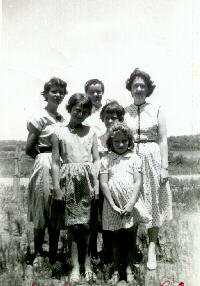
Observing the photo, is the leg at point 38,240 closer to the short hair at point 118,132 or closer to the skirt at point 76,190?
the skirt at point 76,190

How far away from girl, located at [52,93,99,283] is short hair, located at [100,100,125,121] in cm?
27

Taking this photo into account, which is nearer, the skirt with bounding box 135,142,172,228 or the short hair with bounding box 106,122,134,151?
the short hair with bounding box 106,122,134,151

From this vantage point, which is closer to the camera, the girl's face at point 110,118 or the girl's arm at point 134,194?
the girl's arm at point 134,194

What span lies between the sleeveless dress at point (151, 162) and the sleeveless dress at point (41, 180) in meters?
0.77

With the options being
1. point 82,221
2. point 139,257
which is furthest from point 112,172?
point 139,257

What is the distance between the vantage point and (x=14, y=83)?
10.1 ft

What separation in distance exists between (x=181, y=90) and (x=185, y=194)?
118 cm

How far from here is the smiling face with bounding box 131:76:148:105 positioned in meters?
3.01

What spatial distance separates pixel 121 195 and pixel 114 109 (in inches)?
31.9

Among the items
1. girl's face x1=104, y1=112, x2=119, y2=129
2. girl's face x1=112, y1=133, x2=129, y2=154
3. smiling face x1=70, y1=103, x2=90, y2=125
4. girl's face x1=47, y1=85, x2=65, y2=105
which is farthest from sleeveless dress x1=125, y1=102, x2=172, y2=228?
girl's face x1=47, y1=85, x2=65, y2=105

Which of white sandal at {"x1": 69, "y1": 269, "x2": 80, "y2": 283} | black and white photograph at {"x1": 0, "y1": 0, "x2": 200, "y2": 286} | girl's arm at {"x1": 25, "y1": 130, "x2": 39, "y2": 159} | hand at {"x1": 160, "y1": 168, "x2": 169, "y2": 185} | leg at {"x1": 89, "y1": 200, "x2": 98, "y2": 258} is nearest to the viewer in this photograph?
white sandal at {"x1": 69, "y1": 269, "x2": 80, "y2": 283}

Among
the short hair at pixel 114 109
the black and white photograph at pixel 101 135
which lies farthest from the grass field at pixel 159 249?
the short hair at pixel 114 109

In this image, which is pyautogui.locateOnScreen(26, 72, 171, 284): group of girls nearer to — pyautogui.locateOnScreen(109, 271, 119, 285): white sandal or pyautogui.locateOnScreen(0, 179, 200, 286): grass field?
pyautogui.locateOnScreen(109, 271, 119, 285): white sandal

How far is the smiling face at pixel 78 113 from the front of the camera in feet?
8.33
